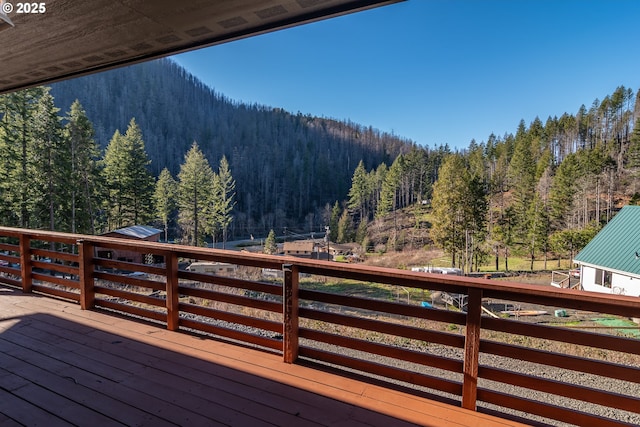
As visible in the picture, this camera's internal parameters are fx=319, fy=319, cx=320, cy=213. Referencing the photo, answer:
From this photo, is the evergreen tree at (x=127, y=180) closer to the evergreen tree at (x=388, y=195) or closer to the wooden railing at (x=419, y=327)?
the wooden railing at (x=419, y=327)

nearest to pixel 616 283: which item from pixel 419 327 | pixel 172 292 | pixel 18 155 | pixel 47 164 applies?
pixel 419 327

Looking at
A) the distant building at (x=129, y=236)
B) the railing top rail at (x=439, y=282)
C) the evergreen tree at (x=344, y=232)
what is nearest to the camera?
the railing top rail at (x=439, y=282)

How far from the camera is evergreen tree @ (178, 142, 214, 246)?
86.0 feet

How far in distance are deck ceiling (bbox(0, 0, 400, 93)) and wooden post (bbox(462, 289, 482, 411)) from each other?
1663 mm

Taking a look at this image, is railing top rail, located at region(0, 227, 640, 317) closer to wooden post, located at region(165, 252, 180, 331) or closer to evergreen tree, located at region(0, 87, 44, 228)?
wooden post, located at region(165, 252, 180, 331)

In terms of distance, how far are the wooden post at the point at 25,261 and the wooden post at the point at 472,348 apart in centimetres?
499

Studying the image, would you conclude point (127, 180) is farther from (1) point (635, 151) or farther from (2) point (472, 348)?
(1) point (635, 151)

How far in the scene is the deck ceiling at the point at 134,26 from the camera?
69.6 inches

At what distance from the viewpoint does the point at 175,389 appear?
201cm

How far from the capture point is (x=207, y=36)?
218cm

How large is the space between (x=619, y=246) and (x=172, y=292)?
18171 millimetres

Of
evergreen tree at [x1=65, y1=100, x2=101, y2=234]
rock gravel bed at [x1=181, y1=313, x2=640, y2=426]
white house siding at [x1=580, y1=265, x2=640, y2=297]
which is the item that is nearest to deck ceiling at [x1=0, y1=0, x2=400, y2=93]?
rock gravel bed at [x1=181, y1=313, x2=640, y2=426]

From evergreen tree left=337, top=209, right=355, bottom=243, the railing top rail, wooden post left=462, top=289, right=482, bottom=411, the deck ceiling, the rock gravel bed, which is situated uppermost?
the deck ceiling

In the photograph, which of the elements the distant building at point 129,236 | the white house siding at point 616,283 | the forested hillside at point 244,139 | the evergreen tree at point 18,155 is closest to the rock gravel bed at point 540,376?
the white house siding at point 616,283
